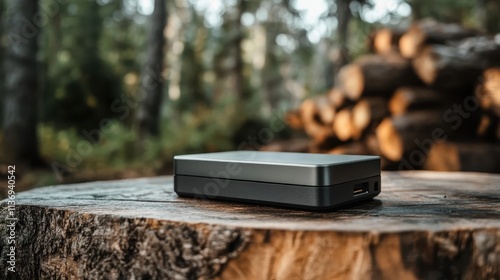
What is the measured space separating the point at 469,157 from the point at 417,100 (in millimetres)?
646

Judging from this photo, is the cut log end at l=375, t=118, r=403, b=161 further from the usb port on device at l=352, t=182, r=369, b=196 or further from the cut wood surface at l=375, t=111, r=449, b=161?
the usb port on device at l=352, t=182, r=369, b=196

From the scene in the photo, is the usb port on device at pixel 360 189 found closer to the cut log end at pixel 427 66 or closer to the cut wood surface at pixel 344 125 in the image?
the cut log end at pixel 427 66

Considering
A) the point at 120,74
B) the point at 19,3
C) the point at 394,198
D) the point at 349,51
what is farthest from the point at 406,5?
the point at 394,198

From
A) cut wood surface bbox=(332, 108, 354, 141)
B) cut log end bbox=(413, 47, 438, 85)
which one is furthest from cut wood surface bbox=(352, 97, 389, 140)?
cut log end bbox=(413, 47, 438, 85)

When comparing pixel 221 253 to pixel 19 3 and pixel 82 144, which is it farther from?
pixel 82 144

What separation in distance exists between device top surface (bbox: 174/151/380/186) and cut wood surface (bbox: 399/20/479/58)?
316 centimetres

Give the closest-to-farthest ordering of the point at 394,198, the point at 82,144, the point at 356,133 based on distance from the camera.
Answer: the point at 394,198, the point at 356,133, the point at 82,144

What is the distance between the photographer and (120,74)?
10.5 m

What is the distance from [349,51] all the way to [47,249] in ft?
26.2

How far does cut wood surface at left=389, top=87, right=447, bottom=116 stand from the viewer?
4.07 m

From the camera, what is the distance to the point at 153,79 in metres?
7.86

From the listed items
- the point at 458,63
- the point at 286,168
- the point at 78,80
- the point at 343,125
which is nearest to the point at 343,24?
the point at 343,125

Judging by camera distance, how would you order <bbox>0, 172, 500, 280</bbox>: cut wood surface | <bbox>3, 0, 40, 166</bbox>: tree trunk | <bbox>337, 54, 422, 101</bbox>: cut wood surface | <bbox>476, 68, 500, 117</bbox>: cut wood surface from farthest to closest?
<bbox>3, 0, 40, 166</bbox>: tree trunk → <bbox>337, 54, 422, 101</bbox>: cut wood surface → <bbox>476, 68, 500, 117</bbox>: cut wood surface → <bbox>0, 172, 500, 280</bbox>: cut wood surface

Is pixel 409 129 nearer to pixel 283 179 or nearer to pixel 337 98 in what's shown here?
pixel 337 98
